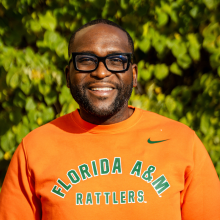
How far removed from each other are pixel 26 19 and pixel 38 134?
4.18 feet

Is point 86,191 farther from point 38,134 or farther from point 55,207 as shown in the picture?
point 38,134

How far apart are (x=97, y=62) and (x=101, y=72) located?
0.07 m

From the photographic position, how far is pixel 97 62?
163cm

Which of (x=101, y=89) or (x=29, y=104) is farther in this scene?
(x=29, y=104)

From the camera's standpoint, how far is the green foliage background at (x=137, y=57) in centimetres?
236

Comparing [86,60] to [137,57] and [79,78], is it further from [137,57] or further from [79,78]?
[137,57]

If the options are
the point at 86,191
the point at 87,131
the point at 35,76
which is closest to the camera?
the point at 86,191

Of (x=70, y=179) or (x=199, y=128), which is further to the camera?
(x=199, y=128)

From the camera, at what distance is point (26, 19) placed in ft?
8.29

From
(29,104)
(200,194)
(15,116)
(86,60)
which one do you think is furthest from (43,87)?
(200,194)

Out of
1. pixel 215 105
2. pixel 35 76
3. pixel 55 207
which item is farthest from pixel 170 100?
pixel 55 207

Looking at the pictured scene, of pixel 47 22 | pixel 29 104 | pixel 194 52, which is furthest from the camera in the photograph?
pixel 29 104

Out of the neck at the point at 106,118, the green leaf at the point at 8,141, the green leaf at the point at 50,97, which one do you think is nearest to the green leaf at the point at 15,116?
the green leaf at the point at 8,141

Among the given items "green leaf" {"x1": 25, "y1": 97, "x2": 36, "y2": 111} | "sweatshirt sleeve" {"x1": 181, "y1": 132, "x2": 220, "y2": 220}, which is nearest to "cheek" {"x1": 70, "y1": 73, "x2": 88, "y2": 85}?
"sweatshirt sleeve" {"x1": 181, "y1": 132, "x2": 220, "y2": 220}
